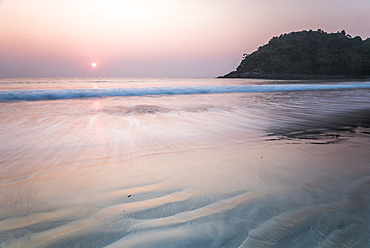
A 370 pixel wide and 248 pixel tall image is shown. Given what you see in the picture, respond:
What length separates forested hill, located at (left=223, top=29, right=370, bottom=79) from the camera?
70.9m

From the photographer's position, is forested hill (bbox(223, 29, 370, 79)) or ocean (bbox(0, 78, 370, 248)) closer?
ocean (bbox(0, 78, 370, 248))

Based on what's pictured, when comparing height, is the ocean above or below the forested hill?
below

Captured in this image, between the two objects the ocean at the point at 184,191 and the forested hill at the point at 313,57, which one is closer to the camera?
the ocean at the point at 184,191

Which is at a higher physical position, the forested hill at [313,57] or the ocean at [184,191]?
the forested hill at [313,57]

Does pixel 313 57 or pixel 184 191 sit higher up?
pixel 313 57

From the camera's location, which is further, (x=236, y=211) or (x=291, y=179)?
(x=291, y=179)

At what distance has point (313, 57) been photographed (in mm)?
77812

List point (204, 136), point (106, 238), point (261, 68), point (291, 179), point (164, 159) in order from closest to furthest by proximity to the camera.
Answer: point (106, 238)
point (291, 179)
point (164, 159)
point (204, 136)
point (261, 68)

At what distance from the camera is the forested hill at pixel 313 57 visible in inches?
2790

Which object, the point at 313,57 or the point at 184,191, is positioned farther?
the point at 313,57

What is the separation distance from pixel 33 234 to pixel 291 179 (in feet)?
5.67

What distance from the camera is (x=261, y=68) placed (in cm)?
8006

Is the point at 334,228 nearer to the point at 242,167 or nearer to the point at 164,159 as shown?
the point at 242,167

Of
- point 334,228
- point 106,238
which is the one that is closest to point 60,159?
point 106,238
